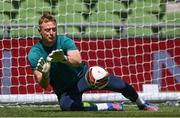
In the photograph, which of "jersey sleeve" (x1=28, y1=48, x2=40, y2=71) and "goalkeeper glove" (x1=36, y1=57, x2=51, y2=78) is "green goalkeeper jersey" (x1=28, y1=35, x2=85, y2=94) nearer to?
"jersey sleeve" (x1=28, y1=48, x2=40, y2=71)

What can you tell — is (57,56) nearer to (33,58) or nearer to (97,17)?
(33,58)

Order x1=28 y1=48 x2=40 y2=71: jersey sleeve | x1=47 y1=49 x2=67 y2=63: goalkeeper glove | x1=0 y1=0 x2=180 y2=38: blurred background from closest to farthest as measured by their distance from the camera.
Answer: x1=47 y1=49 x2=67 y2=63: goalkeeper glove, x1=28 y1=48 x2=40 y2=71: jersey sleeve, x1=0 y1=0 x2=180 y2=38: blurred background

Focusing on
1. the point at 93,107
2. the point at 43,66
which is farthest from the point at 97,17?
the point at 43,66

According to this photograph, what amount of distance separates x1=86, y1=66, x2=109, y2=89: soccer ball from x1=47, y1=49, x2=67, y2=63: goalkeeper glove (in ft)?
1.45

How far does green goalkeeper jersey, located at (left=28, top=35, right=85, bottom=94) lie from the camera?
5.70 meters

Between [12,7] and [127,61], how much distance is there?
181 cm

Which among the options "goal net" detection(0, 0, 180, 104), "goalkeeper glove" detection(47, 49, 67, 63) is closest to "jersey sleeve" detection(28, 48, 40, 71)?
"goalkeeper glove" detection(47, 49, 67, 63)

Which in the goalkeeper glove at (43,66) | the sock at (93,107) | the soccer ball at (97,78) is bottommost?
the sock at (93,107)

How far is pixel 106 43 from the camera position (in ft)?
26.6

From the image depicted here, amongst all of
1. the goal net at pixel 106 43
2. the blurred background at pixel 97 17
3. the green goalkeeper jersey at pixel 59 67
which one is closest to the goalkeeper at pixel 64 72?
the green goalkeeper jersey at pixel 59 67

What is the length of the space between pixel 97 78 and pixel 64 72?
38 cm

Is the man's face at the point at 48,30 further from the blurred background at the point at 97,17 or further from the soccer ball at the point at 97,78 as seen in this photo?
the blurred background at the point at 97,17

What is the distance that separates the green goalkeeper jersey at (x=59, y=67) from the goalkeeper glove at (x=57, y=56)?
1.18 feet

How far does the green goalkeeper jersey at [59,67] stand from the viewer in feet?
18.7
